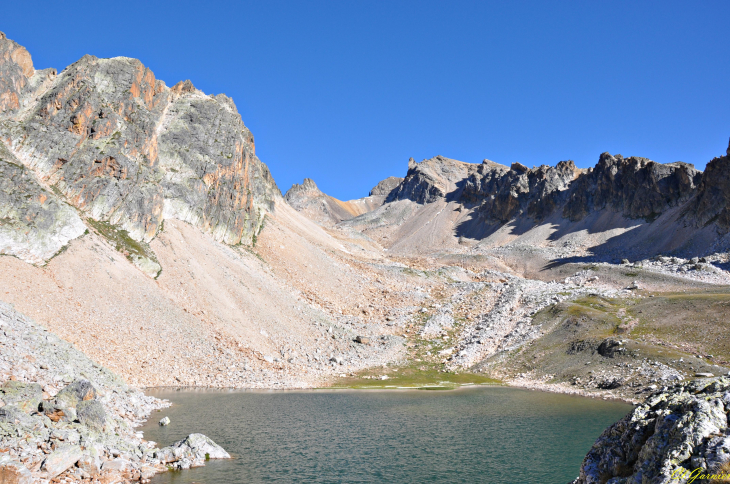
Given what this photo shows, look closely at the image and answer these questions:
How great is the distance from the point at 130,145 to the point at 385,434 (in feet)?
240

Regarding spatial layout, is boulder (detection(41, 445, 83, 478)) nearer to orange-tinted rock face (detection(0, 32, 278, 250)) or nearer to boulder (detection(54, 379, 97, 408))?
boulder (detection(54, 379, 97, 408))

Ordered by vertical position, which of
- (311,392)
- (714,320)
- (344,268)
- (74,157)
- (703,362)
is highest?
(74,157)

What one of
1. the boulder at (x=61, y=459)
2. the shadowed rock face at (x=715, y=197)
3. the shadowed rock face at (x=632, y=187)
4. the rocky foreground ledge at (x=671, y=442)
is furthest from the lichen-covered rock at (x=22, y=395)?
the shadowed rock face at (x=632, y=187)

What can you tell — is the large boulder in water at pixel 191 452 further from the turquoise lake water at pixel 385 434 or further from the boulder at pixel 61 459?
the boulder at pixel 61 459

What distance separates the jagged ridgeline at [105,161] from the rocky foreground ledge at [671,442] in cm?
6453

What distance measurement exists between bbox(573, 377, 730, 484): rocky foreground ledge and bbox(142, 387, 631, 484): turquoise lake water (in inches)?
656

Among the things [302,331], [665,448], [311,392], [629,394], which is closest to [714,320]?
[629,394]

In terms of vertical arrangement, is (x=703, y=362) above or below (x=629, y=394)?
above

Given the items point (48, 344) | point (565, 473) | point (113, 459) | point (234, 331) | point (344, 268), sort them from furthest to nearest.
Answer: point (344, 268) < point (234, 331) < point (48, 344) < point (565, 473) < point (113, 459)

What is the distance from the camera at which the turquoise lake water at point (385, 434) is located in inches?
1091

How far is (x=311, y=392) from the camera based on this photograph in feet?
189

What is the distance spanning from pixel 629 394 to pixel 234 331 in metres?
53.9

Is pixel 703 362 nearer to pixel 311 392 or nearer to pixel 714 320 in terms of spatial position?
pixel 714 320

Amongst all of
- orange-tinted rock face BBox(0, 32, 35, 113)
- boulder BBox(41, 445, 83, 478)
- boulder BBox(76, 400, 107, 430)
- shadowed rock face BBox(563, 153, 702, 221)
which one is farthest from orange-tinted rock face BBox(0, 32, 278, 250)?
shadowed rock face BBox(563, 153, 702, 221)
